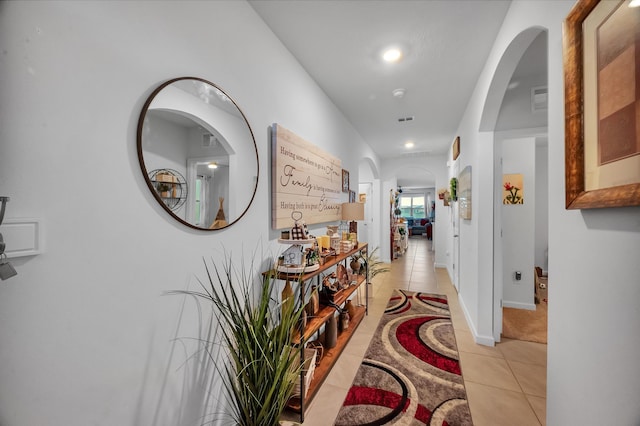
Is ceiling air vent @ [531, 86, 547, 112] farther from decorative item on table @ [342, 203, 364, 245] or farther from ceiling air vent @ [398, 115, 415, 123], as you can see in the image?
decorative item on table @ [342, 203, 364, 245]

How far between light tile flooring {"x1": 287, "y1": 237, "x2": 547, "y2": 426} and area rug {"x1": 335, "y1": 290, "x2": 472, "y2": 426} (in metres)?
0.06

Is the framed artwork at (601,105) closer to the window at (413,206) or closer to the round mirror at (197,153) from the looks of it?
the round mirror at (197,153)

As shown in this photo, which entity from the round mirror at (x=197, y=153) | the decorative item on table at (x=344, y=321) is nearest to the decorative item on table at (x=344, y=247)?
the decorative item on table at (x=344, y=321)

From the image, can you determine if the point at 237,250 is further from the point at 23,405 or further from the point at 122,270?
the point at 23,405

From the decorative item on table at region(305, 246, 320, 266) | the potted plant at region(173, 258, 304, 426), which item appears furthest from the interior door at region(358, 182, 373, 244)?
the potted plant at region(173, 258, 304, 426)

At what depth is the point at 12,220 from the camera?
2.13ft

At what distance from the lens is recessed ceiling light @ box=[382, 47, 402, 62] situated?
78.3 inches

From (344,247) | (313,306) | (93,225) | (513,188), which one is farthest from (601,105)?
(513,188)

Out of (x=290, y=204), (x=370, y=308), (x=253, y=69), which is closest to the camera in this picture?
(x=253, y=69)

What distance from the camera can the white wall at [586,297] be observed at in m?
0.67

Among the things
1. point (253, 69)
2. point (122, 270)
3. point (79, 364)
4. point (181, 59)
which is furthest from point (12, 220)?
point (253, 69)

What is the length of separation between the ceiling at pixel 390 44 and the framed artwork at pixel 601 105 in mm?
1048

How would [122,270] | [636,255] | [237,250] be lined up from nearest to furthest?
1. [636,255]
2. [122,270]
3. [237,250]

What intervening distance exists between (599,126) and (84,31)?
153 centimetres
